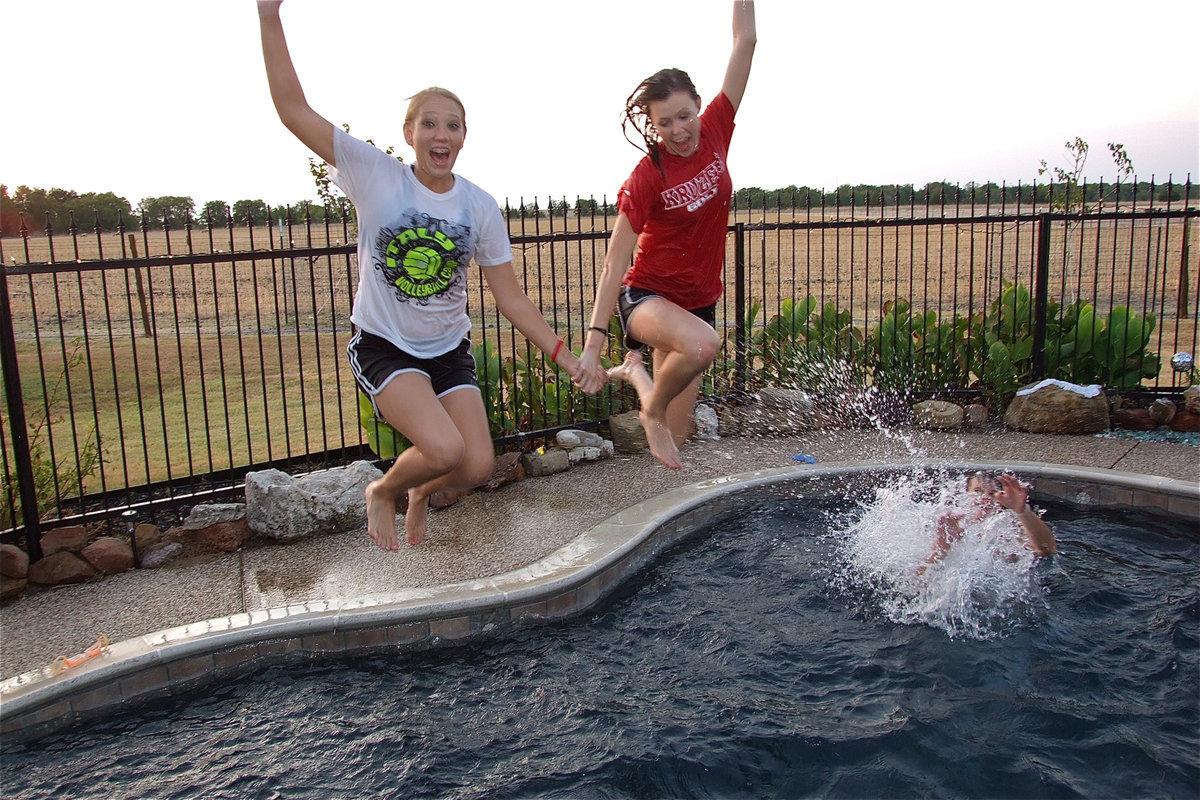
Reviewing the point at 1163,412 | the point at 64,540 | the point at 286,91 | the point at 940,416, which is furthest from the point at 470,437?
the point at 1163,412

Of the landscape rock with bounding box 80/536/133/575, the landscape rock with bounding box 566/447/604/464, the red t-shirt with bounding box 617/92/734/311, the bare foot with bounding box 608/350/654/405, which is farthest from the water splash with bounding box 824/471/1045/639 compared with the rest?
the landscape rock with bounding box 80/536/133/575

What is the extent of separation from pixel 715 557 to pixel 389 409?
2.15 metres

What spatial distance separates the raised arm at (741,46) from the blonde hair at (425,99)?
141 cm

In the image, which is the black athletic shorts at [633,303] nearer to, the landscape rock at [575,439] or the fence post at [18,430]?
the landscape rock at [575,439]

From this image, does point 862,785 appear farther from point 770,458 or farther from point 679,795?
point 770,458

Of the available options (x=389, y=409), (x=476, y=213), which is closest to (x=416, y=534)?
(x=389, y=409)

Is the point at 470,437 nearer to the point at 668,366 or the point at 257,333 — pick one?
the point at 668,366

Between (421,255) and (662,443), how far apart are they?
1.53 m

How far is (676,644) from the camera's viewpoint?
13.7ft

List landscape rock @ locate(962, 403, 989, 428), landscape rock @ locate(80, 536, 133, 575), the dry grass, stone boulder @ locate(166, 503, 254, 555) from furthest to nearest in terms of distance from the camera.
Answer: landscape rock @ locate(962, 403, 989, 428), the dry grass, stone boulder @ locate(166, 503, 254, 555), landscape rock @ locate(80, 536, 133, 575)

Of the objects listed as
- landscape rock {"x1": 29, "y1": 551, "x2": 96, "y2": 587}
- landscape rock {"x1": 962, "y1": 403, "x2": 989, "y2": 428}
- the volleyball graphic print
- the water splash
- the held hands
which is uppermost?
the volleyball graphic print

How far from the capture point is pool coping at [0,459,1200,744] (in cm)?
369

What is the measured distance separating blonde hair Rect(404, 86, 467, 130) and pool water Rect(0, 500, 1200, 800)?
2.27 m

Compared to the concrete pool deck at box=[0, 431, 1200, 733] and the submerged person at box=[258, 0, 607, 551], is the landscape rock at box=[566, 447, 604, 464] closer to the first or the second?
the concrete pool deck at box=[0, 431, 1200, 733]
